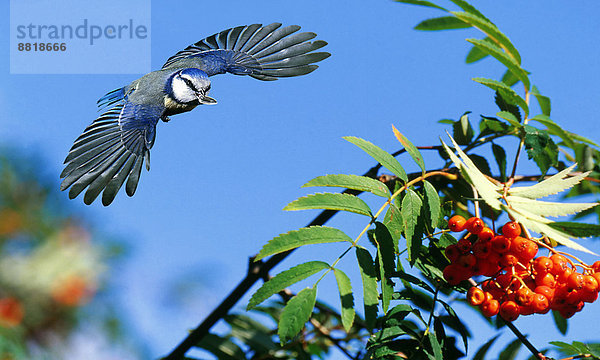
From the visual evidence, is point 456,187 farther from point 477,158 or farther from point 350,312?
point 350,312

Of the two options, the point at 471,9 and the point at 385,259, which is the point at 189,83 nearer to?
the point at 385,259

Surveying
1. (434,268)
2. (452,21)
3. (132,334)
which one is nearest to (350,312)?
(434,268)

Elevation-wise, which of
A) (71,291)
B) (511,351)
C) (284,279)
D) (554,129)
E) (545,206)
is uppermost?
(554,129)

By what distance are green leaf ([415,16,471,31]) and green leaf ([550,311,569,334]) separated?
0.85 metres

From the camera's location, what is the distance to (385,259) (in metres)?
0.87

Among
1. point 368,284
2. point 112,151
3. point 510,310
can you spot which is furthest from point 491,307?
point 112,151

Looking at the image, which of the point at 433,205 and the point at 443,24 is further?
the point at 443,24

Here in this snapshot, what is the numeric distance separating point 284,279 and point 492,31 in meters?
0.71

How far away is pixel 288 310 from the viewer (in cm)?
82

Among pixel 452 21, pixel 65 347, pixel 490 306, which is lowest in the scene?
pixel 65 347

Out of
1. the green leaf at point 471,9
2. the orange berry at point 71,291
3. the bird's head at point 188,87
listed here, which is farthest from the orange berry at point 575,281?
the orange berry at point 71,291

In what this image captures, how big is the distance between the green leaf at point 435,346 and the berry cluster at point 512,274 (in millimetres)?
92

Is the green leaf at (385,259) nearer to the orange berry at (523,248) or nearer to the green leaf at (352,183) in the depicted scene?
the green leaf at (352,183)

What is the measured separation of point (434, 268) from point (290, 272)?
0.29 m
